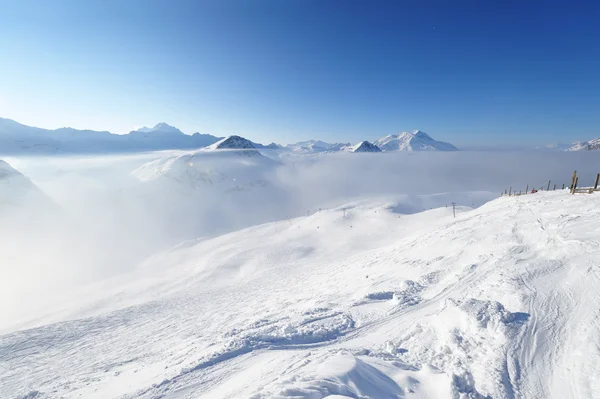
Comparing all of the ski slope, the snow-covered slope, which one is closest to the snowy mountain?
the snow-covered slope

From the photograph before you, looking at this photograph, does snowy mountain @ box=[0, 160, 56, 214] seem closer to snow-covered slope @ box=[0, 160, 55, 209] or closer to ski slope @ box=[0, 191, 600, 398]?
snow-covered slope @ box=[0, 160, 55, 209]

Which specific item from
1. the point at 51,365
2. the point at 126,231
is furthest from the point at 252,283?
the point at 126,231

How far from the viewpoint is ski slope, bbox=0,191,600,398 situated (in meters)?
6.42

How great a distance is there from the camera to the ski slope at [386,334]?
6418mm

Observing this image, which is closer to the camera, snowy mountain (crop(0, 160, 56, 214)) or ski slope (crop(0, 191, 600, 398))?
ski slope (crop(0, 191, 600, 398))

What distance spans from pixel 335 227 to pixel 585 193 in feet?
109

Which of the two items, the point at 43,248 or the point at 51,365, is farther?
the point at 43,248

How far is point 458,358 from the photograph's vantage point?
23.6 feet

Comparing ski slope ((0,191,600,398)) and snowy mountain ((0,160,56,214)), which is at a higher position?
ski slope ((0,191,600,398))

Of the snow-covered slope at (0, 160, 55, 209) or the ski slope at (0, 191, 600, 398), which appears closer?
the ski slope at (0, 191, 600, 398)

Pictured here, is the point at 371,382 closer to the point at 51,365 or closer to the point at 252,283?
the point at 51,365

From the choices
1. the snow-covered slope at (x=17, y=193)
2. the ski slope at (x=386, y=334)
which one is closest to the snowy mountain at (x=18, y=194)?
the snow-covered slope at (x=17, y=193)

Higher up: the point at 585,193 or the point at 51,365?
the point at 585,193

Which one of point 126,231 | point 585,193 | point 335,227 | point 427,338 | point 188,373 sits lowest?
point 126,231
